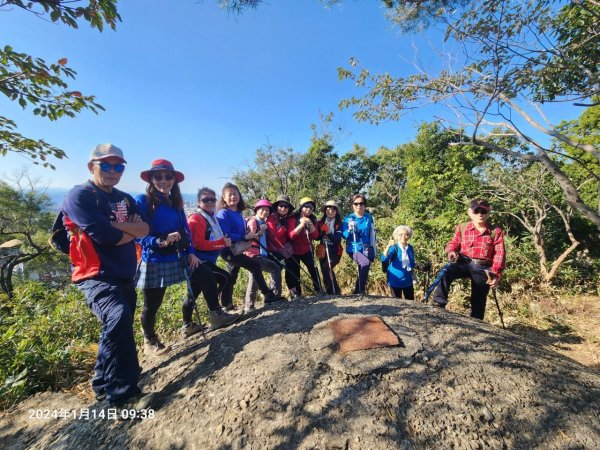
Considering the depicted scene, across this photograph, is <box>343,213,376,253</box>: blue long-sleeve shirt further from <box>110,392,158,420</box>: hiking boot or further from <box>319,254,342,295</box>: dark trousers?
<box>110,392,158,420</box>: hiking boot

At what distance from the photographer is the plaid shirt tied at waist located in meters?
3.81

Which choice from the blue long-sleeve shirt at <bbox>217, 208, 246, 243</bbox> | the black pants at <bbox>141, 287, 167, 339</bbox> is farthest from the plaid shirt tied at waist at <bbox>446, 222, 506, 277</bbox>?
the black pants at <bbox>141, 287, 167, 339</bbox>

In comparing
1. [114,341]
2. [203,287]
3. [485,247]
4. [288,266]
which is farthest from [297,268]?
[114,341]

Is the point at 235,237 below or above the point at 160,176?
below

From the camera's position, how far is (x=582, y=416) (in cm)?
192

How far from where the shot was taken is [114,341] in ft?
7.10

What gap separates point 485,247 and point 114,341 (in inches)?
169

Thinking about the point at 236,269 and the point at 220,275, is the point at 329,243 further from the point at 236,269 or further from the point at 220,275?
the point at 220,275

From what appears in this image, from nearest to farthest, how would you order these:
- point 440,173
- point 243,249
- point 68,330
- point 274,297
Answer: point 243,249
point 274,297
point 68,330
point 440,173

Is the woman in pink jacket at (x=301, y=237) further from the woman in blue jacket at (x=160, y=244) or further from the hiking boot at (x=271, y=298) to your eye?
the woman in blue jacket at (x=160, y=244)

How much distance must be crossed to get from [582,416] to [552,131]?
250cm

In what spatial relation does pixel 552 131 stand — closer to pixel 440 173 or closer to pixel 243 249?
pixel 243 249

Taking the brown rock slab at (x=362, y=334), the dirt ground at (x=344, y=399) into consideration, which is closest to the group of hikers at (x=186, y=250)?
the dirt ground at (x=344, y=399)

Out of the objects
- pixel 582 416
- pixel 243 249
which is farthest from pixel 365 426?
pixel 243 249
